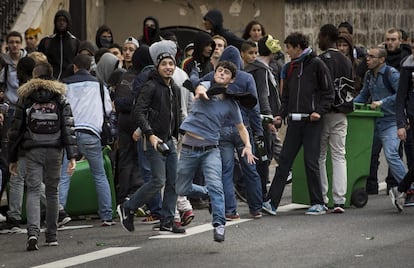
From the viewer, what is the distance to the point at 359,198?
56.0 feet

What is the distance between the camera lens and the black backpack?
1434cm

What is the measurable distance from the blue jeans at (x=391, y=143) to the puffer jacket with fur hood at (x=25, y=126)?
4.61 meters

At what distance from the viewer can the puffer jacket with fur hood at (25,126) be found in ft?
47.1

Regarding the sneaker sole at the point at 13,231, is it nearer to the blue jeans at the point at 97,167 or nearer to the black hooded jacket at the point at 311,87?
the blue jeans at the point at 97,167

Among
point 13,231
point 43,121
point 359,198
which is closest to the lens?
point 43,121

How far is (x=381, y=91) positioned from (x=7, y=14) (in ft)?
22.9

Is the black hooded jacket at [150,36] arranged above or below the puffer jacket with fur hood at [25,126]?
above

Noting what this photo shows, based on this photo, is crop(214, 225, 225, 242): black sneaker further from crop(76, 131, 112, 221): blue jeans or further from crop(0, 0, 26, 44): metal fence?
crop(0, 0, 26, 44): metal fence

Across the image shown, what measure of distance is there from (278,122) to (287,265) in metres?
4.44

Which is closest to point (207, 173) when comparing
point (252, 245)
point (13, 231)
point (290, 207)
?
point (252, 245)

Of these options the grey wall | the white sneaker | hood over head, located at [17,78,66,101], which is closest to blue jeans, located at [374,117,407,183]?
the white sneaker

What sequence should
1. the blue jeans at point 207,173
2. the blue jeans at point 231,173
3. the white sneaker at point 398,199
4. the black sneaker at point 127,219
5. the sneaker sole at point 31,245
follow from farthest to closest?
1. the white sneaker at point 398,199
2. the blue jeans at point 231,173
3. the black sneaker at point 127,219
4. the sneaker sole at point 31,245
5. the blue jeans at point 207,173

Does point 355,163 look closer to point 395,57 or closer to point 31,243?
point 395,57

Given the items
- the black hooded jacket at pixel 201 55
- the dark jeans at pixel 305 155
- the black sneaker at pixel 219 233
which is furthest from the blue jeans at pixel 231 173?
the black sneaker at pixel 219 233
